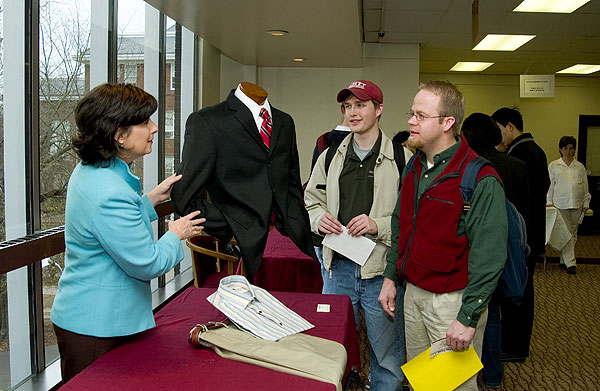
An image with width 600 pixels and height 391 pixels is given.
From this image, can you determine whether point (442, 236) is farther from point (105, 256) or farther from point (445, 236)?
point (105, 256)

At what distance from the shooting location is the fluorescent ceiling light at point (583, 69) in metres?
9.86

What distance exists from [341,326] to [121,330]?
0.77 m

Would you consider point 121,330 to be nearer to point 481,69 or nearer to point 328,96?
point 328,96

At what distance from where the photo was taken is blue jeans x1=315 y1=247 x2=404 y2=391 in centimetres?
256

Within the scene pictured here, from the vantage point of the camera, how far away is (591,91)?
1120 centimetres

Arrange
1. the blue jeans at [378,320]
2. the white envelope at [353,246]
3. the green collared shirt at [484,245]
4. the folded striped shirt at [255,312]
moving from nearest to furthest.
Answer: the folded striped shirt at [255,312]
the green collared shirt at [484,245]
the white envelope at [353,246]
the blue jeans at [378,320]

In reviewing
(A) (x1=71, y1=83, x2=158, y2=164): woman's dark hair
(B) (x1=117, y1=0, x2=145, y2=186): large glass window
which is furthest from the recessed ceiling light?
(A) (x1=71, y1=83, x2=158, y2=164): woman's dark hair

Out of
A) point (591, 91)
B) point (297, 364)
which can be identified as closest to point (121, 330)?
point (297, 364)

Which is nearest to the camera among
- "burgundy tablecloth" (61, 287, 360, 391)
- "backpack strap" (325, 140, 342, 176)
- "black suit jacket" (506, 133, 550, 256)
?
"burgundy tablecloth" (61, 287, 360, 391)

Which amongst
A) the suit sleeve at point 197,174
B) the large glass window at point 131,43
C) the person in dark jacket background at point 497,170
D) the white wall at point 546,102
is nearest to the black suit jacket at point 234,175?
the suit sleeve at point 197,174

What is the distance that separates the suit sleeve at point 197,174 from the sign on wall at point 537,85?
304 inches

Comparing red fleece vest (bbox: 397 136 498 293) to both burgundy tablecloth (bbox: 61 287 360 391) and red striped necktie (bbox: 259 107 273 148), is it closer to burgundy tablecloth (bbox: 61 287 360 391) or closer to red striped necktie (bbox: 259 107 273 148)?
burgundy tablecloth (bbox: 61 287 360 391)

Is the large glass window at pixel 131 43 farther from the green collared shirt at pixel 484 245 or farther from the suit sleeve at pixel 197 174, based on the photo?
the green collared shirt at pixel 484 245

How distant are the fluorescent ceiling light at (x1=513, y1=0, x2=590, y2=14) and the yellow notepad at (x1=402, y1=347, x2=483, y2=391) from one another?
15.4 ft
